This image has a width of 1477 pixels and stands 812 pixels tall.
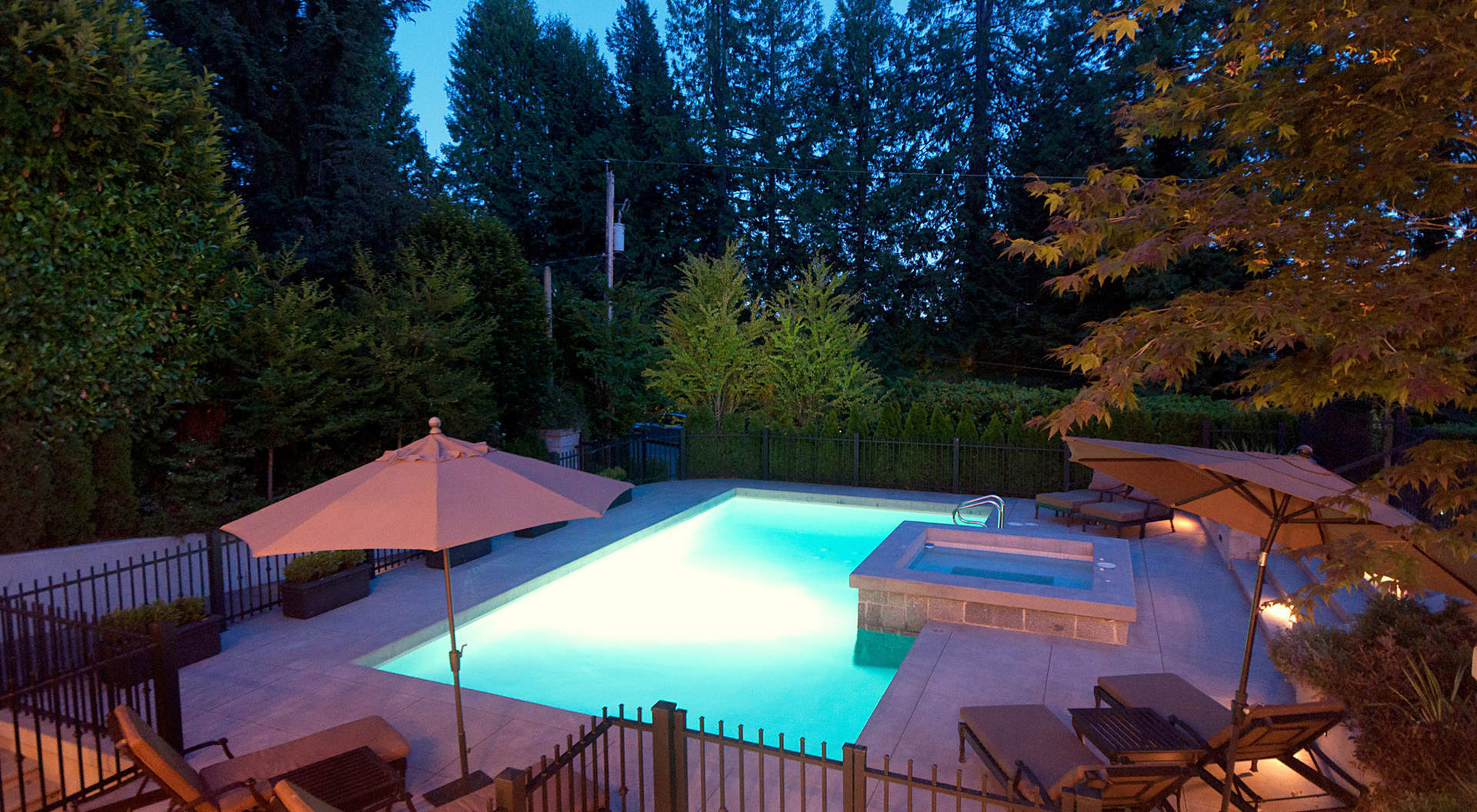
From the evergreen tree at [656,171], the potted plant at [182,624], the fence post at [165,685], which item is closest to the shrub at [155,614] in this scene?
the potted plant at [182,624]

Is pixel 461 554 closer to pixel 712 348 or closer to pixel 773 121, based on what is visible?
pixel 712 348

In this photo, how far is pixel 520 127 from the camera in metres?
33.5

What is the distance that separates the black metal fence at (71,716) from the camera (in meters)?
4.42

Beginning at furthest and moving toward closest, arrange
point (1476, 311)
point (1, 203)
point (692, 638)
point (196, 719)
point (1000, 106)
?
point (1000, 106) < point (692, 638) < point (1, 203) < point (196, 719) < point (1476, 311)

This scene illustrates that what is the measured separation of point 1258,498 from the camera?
433 centimetres

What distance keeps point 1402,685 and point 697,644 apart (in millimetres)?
5945

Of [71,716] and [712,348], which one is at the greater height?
[712,348]

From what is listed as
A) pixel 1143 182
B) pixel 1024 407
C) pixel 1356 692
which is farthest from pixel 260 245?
pixel 1356 692

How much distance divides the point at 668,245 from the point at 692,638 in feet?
85.0

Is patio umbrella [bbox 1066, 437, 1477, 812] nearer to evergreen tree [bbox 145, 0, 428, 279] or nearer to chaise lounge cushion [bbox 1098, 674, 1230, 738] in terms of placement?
chaise lounge cushion [bbox 1098, 674, 1230, 738]

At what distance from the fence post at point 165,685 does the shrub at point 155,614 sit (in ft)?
4.12

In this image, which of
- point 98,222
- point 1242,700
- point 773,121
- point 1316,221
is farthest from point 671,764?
point 773,121

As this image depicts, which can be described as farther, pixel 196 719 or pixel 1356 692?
pixel 196 719

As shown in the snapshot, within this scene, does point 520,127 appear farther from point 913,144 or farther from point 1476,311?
point 1476,311
